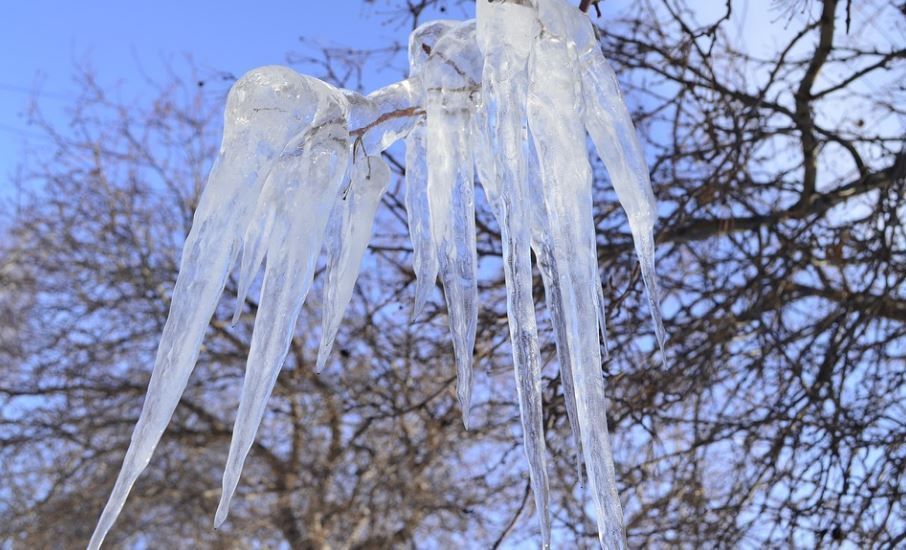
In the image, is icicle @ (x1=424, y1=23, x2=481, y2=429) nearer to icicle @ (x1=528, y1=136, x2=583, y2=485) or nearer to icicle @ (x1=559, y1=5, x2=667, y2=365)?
icicle @ (x1=528, y1=136, x2=583, y2=485)

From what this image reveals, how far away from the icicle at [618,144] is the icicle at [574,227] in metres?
Answer: 0.07

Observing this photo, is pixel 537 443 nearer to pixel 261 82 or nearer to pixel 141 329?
pixel 261 82

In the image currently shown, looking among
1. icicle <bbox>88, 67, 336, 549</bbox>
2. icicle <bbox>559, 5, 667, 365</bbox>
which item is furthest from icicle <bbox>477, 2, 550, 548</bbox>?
icicle <bbox>88, 67, 336, 549</bbox>

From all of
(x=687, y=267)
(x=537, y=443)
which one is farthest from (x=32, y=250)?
(x=537, y=443)

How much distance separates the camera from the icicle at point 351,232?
263 cm

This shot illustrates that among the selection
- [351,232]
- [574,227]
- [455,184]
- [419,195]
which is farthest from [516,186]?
[351,232]

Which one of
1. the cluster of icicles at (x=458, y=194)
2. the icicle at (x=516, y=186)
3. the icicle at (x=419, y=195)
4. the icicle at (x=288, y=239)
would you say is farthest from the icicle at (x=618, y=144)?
the icicle at (x=288, y=239)

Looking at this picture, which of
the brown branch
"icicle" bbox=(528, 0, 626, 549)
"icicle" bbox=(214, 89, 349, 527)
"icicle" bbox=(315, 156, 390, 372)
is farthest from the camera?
"icicle" bbox=(315, 156, 390, 372)

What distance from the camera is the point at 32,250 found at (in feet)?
29.3

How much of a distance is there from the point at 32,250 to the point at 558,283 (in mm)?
7836

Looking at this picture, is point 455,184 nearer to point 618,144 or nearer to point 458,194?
point 458,194

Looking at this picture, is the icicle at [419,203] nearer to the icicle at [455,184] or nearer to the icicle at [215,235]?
the icicle at [455,184]

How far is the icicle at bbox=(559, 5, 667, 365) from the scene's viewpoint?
7.44 feet

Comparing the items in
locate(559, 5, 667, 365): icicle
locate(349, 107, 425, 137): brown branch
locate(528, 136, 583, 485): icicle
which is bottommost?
locate(528, 136, 583, 485): icicle
